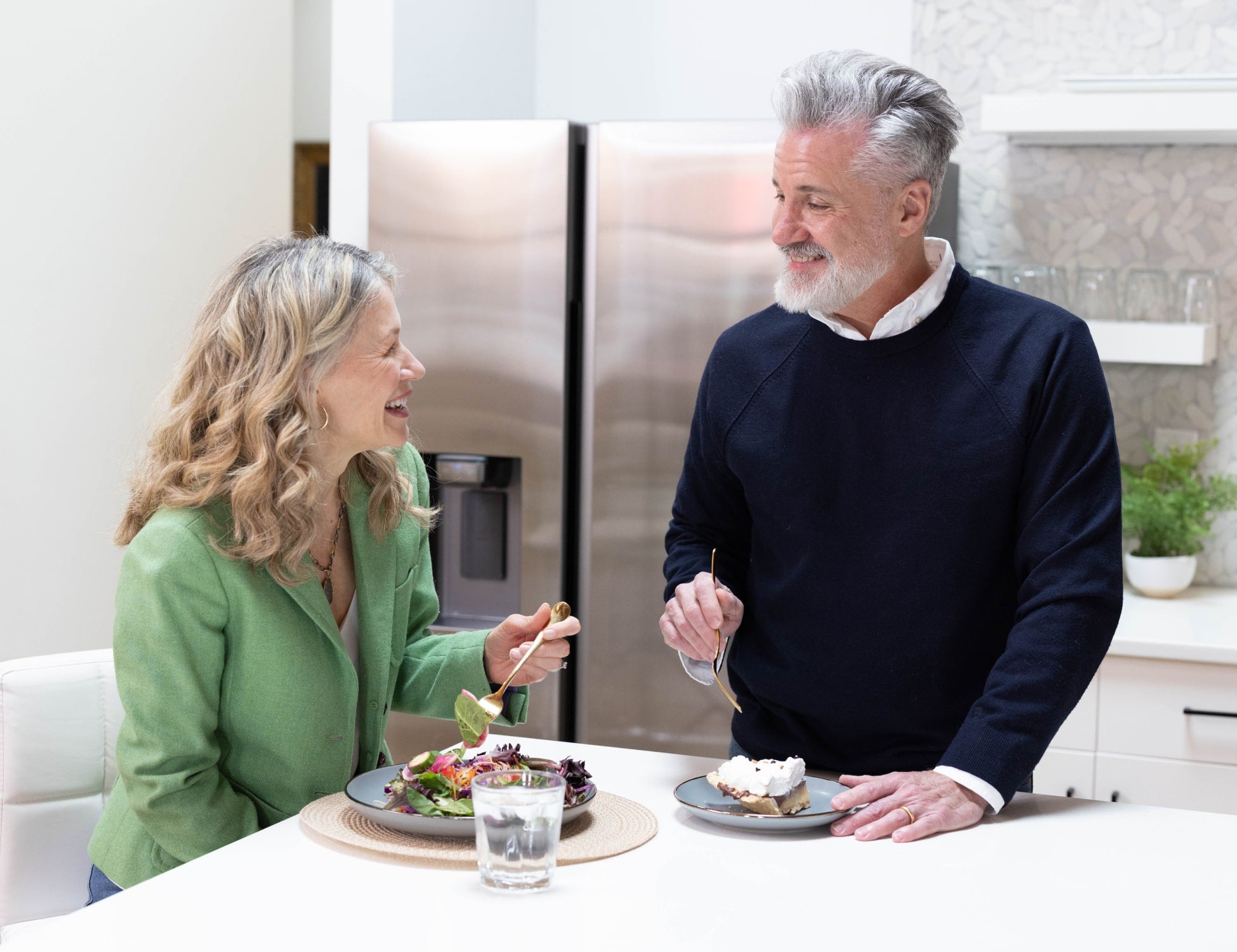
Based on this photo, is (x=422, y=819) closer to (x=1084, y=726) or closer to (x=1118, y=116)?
(x=1084, y=726)

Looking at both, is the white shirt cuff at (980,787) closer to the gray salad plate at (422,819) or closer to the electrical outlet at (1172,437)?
the gray salad plate at (422,819)

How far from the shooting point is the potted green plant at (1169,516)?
9.59ft

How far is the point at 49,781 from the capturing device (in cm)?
159

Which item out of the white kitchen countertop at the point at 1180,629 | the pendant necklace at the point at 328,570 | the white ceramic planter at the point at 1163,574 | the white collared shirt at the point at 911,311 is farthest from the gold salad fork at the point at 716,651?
the white ceramic planter at the point at 1163,574

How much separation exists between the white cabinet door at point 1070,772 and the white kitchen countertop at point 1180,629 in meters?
0.23

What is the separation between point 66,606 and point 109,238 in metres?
0.90

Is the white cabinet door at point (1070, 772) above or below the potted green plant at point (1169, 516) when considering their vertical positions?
below

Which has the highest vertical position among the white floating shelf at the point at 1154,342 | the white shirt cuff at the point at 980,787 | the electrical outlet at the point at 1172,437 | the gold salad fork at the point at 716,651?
the white floating shelf at the point at 1154,342

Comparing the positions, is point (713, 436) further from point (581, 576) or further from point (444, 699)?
point (581, 576)

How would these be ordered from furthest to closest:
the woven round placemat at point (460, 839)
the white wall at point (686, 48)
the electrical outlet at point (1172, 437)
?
the white wall at point (686, 48)
the electrical outlet at point (1172, 437)
the woven round placemat at point (460, 839)

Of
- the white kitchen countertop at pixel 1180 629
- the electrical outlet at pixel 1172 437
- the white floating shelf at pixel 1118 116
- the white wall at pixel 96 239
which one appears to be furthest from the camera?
the electrical outlet at pixel 1172 437

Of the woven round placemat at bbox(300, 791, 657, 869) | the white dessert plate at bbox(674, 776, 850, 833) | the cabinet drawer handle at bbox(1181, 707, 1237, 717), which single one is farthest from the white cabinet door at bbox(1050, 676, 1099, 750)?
the woven round placemat at bbox(300, 791, 657, 869)

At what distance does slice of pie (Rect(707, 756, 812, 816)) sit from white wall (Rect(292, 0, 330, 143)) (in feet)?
13.7

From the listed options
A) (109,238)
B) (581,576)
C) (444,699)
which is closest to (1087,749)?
(581,576)
